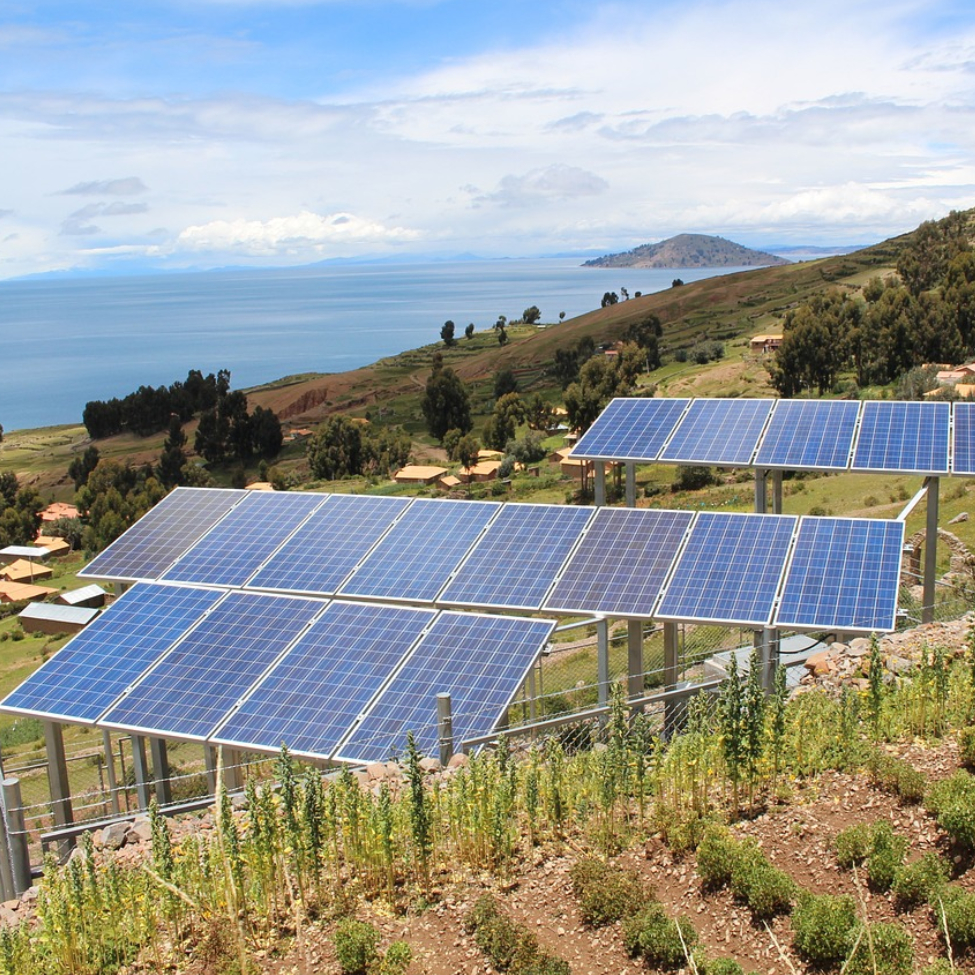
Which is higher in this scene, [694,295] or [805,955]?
[694,295]

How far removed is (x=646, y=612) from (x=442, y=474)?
234ft

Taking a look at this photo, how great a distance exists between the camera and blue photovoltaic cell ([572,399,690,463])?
816 inches

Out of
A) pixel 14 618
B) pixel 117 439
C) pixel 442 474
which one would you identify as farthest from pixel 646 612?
pixel 117 439

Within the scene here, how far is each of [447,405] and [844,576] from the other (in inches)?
3908

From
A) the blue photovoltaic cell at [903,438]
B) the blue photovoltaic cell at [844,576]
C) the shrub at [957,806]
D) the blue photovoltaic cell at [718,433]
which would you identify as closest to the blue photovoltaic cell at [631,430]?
the blue photovoltaic cell at [718,433]

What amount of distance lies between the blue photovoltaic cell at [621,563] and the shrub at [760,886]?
6.65 metres

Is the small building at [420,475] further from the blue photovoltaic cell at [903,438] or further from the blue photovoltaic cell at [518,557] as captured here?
the blue photovoltaic cell at [518,557]

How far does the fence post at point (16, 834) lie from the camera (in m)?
10.4

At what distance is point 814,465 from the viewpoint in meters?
19.0

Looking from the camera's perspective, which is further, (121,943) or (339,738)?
(339,738)

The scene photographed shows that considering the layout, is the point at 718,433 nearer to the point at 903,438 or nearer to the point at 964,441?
the point at 903,438

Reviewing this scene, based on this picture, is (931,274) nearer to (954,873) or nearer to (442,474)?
(442,474)

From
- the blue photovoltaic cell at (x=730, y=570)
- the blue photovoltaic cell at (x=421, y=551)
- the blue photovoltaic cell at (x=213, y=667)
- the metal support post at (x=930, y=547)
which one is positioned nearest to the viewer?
the blue photovoltaic cell at (x=213, y=667)

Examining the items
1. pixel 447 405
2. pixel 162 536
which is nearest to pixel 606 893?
pixel 162 536
